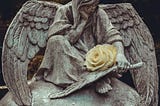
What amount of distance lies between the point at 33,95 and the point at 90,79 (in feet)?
1.74

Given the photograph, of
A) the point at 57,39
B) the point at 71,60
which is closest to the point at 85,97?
the point at 71,60

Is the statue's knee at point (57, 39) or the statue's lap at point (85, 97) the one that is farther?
the statue's knee at point (57, 39)

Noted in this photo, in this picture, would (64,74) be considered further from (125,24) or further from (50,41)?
(125,24)

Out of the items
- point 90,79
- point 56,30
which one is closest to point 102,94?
point 90,79

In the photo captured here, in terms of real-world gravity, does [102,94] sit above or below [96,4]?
below

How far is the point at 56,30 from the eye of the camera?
7.91 m

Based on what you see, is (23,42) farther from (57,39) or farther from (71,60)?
(71,60)

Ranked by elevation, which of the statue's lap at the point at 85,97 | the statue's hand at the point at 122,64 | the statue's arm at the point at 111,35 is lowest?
the statue's lap at the point at 85,97

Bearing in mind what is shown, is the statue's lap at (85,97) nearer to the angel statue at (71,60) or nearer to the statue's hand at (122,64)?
the angel statue at (71,60)

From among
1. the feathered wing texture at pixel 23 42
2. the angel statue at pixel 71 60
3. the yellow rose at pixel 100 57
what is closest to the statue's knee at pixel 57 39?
the angel statue at pixel 71 60

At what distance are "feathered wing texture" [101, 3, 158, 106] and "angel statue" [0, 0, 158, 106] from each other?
0.04ft

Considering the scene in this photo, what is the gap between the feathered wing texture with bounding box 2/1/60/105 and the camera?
25.8 ft

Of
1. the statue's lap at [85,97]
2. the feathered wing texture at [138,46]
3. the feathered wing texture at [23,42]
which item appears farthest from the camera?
the feathered wing texture at [138,46]

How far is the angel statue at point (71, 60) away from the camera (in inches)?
306
